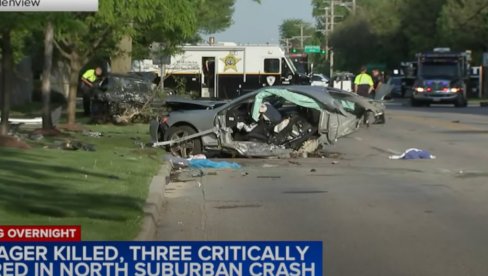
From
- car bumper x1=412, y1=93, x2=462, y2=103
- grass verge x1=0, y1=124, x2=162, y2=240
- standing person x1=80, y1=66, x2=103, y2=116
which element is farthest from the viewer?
car bumper x1=412, y1=93, x2=462, y2=103

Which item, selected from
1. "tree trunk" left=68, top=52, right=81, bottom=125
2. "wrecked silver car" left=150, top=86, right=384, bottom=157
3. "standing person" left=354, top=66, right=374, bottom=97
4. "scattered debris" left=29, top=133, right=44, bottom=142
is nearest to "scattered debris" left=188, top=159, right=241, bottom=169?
"wrecked silver car" left=150, top=86, right=384, bottom=157

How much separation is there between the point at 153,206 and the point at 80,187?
1715mm

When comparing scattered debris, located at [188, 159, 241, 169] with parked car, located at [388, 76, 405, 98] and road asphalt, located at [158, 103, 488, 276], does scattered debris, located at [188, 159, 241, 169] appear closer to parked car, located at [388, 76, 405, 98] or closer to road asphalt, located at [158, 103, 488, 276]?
road asphalt, located at [158, 103, 488, 276]

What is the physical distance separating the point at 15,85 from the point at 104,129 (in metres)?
16.3

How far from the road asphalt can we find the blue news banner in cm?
365

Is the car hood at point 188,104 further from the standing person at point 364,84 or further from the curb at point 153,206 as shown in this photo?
the standing person at point 364,84

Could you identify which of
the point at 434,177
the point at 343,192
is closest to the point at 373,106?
the point at 434,177

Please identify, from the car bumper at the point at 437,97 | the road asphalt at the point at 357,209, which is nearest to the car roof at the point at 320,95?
the road asphalt at the point at 357,209

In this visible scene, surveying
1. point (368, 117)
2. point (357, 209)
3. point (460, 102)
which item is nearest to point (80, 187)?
point (357, 209)

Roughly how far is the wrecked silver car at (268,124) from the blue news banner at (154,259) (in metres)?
14.0

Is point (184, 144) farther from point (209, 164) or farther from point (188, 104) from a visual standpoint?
point (209, 164)

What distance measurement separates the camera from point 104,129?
998 inches

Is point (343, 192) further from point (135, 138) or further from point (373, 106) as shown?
point (135, 138)

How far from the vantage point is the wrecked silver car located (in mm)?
18625
